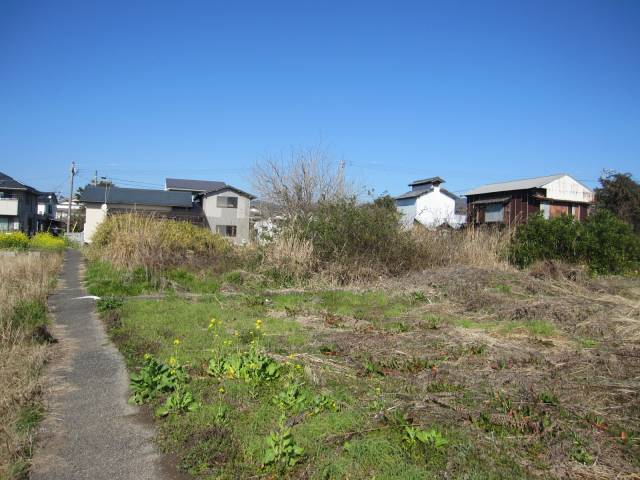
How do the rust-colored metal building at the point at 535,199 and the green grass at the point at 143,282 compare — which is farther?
the rust-colored metal building at the point at 535,199

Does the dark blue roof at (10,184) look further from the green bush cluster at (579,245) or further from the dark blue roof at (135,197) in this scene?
the green bush cluster at (579,245)

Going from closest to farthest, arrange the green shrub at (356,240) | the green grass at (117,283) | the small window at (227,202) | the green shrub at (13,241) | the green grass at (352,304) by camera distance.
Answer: the green grass at (352,304), the green grass at (117,283), the green shrub at (356,240), the green shrub at (13,241), the small window at (227,202)

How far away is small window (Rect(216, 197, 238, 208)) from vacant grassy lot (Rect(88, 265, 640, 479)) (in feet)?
117

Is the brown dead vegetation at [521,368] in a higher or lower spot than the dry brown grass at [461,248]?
lower

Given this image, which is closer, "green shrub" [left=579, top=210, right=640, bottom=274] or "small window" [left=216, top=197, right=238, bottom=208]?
"green shrub" [left=579, top=210, right=640, bottom=274]

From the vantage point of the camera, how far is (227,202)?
145ft

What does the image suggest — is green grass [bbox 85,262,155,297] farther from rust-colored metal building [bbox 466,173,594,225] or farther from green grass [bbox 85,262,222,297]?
rust-colored metal building [bbox 466,173,594,225]

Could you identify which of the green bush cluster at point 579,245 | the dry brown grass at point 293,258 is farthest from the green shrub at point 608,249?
the dry brown grass at point 293,258

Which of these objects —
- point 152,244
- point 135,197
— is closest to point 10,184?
point 135,197

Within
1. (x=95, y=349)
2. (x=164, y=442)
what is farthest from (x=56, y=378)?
(x=164, y=442)

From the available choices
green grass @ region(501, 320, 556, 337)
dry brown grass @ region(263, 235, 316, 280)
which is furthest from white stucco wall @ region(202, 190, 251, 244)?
green grass @ region(501, 320, 556, 337)

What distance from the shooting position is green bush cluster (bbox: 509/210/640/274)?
55.0 ft

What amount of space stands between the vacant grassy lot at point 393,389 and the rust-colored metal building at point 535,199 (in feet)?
79.5

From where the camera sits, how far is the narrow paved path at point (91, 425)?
3.26m
